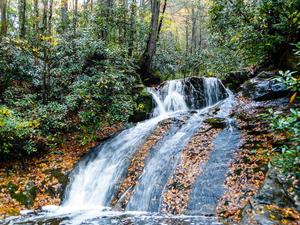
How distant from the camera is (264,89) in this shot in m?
11.6

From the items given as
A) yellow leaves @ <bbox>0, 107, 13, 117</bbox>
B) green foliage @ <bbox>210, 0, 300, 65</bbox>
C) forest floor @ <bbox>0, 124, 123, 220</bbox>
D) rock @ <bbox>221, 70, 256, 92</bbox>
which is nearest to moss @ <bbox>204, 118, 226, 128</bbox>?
green foliage @ <bbox>210, 0, 300, 65</bbox>

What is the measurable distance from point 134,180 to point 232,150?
2.89m

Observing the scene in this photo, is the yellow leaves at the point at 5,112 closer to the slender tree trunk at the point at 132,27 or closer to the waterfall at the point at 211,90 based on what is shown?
the waterfall at the point at 211,90

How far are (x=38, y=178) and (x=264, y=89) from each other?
893 cm

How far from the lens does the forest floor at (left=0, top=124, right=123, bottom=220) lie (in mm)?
7617

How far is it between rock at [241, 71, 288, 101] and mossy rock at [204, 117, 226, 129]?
7.06 ft

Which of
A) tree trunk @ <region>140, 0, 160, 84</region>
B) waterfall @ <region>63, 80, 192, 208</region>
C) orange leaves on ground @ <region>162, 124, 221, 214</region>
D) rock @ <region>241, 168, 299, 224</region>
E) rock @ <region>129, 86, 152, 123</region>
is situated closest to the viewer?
rock @ <region>241, 168, 299, 224</region>

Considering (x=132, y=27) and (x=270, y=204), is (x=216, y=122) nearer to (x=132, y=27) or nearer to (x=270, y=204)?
(x=270, y=204)

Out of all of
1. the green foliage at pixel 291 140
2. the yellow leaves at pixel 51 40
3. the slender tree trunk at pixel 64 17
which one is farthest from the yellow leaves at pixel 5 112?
the slender tree trunk at pixel 64 17

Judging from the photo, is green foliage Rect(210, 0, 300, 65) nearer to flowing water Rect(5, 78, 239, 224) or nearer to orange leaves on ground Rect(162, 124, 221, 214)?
flowing water Rect(5, 78, 239, 224)

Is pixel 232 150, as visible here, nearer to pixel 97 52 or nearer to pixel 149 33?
pixel 97 52

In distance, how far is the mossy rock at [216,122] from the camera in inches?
395

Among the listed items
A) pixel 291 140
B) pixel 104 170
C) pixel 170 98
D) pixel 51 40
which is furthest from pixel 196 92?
pixel 291 140

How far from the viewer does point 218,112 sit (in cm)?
1170
